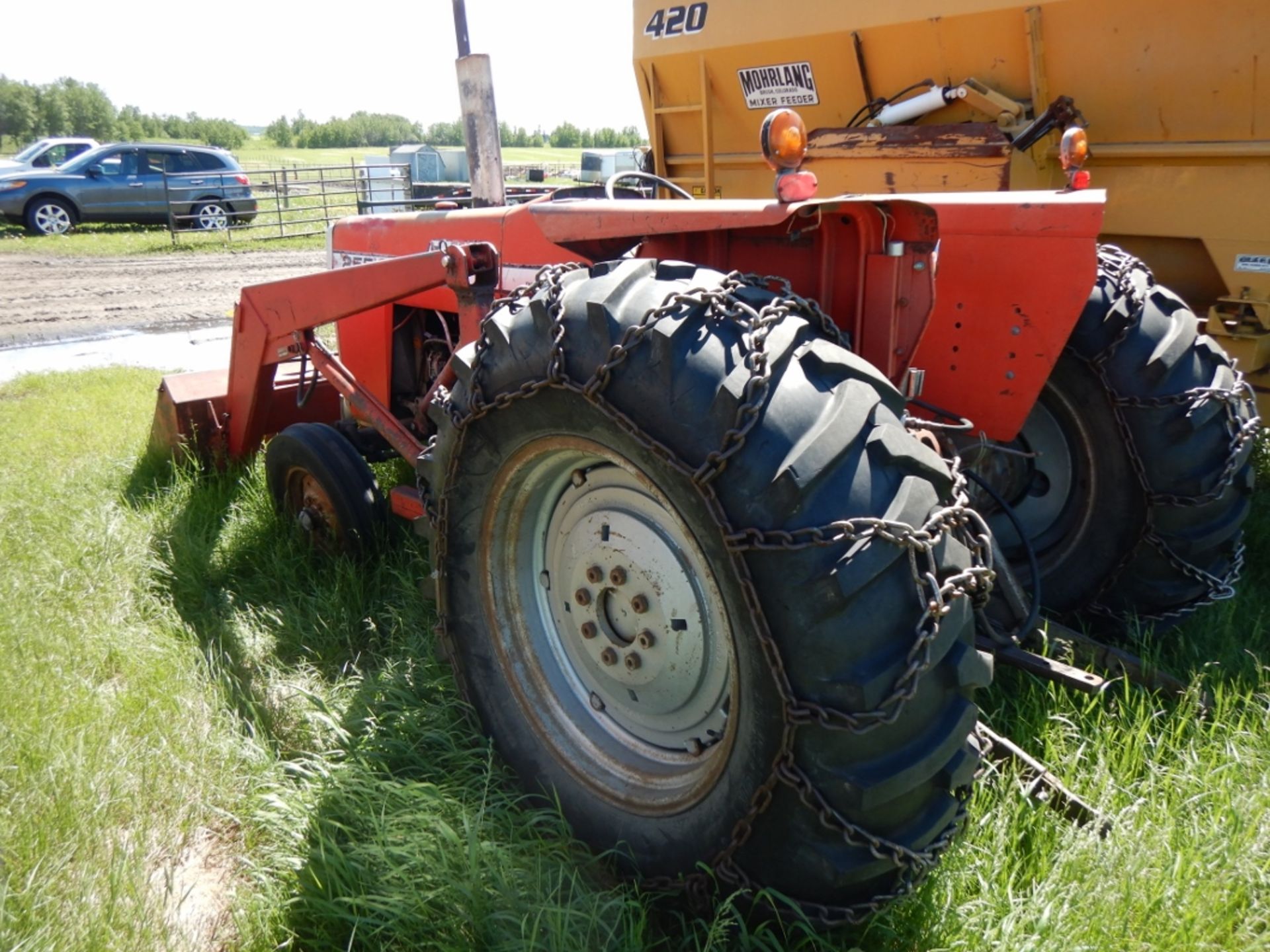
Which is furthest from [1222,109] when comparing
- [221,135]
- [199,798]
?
[221,135]

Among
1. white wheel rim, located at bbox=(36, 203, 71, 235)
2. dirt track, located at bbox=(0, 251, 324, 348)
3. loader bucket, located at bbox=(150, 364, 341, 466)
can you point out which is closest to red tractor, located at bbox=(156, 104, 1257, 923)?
loader bucket, located at bbox=(150, 364, 341, 466)

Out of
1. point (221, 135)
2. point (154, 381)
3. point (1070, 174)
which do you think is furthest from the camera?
point (221, 135)

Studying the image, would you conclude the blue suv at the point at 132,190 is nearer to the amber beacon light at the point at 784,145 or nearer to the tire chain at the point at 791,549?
the amber beacon light at the point at 784,145

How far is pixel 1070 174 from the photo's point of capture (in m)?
2.90

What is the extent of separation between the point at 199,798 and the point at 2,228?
876 inches

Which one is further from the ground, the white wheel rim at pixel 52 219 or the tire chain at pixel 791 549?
the white wheel rim at pixel 52 219

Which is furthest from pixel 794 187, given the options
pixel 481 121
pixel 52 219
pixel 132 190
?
pixel 52 219

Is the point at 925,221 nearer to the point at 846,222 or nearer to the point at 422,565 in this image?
the point at 846,222

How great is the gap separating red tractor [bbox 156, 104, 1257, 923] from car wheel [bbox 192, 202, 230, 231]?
18.8 metres

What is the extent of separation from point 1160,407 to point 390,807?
7.73 feet

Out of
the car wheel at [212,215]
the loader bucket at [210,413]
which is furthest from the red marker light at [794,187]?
the car wheel at [212,215]

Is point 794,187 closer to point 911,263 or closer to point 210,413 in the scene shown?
point 911,263

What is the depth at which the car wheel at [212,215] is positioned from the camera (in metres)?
20.4

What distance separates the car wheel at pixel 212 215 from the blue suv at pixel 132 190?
1cm
